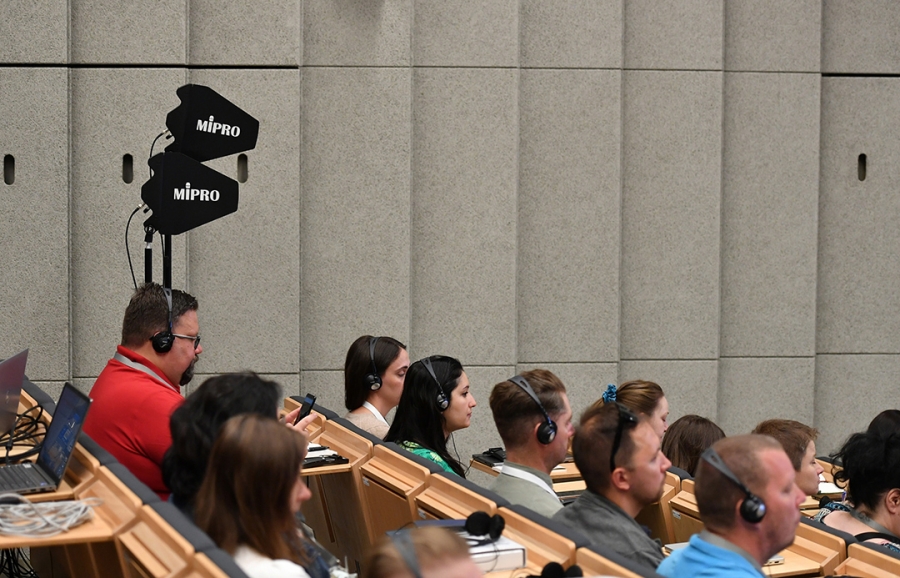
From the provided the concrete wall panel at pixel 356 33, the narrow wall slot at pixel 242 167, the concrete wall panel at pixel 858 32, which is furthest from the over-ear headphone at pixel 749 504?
the concrete wall panel at pixel 858 32

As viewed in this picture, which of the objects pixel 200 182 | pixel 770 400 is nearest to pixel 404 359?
pixel 200 182

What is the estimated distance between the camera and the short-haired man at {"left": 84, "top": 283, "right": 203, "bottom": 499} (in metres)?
3.05

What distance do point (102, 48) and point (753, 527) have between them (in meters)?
4.68

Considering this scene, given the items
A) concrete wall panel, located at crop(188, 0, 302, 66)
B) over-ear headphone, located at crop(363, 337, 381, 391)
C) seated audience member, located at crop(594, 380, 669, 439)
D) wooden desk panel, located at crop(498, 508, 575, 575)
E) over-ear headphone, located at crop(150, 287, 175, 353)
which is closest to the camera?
wooden desk panel, located at crop(498, 508, 575, 575)

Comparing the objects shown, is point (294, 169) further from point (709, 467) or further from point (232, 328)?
point (709, 467)

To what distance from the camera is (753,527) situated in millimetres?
2020

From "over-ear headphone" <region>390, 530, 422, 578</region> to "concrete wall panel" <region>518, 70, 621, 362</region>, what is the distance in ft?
15.1

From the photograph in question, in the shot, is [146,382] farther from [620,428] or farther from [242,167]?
[242,167]

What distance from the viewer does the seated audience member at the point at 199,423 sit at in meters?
2.21

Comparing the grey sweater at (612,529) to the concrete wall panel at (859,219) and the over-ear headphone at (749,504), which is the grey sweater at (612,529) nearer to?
the over-ear headphone at (749,504)

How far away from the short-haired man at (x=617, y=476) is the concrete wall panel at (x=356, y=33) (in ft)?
12.6

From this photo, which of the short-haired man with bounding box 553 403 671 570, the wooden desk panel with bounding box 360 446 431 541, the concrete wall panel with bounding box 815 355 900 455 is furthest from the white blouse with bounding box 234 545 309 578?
the concrete wall panel with bounding box 815 355 900 455

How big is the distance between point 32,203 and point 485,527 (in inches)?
160

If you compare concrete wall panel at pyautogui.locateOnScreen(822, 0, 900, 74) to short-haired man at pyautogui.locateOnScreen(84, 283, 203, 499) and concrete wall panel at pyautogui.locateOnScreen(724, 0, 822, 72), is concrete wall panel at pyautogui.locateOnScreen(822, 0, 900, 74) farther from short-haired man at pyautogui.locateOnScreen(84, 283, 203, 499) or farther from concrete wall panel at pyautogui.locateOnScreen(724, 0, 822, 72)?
short-haired man at pyautogui.locateOnScreen(84, 283, 203, 499)
